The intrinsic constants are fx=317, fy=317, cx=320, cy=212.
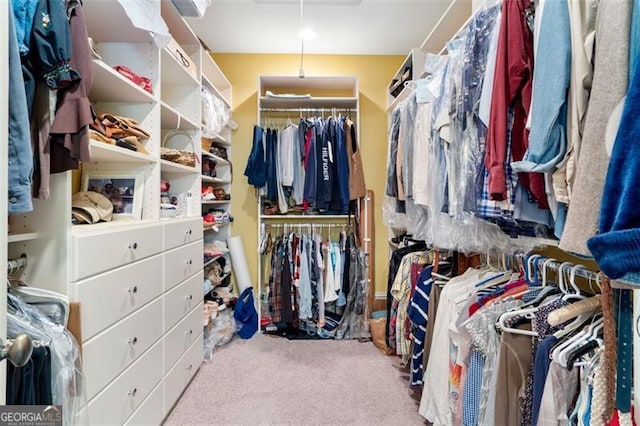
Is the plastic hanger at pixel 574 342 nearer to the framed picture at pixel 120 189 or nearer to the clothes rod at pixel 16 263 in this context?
the clothes rod at pixel 16 263

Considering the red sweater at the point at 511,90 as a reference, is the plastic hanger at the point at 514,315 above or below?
below

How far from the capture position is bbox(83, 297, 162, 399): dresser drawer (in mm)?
1104

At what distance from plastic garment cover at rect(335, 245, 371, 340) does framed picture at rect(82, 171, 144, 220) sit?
164 centimetres

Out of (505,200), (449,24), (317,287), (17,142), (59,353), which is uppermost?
(449,24)

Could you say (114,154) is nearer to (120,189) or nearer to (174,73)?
(120,189)

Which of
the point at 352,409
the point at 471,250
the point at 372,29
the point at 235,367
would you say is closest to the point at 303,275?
→ the point at 235,367

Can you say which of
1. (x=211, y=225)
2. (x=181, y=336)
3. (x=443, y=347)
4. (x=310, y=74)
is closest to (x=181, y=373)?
(x=181, y=336)

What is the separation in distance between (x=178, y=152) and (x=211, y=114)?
491mm

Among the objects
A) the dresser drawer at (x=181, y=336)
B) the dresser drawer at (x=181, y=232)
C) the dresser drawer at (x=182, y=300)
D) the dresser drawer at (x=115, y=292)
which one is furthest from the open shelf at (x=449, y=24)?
the dresser drawer at (x=181, y=336)

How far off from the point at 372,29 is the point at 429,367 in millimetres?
2451

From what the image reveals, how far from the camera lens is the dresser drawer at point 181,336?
1.66 m

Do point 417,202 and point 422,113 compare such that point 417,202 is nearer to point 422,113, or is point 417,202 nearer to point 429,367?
point 422,113

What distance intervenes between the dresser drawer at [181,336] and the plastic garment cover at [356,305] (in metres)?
1.17

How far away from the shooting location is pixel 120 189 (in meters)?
1.62
